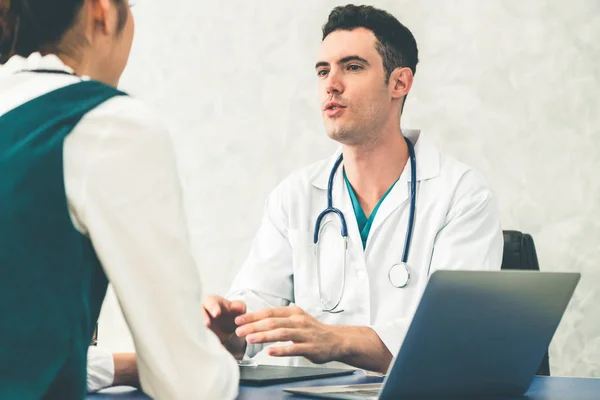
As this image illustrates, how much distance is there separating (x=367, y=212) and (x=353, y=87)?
39 centimetres

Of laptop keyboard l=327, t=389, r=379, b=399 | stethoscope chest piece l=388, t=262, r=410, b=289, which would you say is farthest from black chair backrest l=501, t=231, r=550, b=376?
laptop keyboard l=327, t=389, r=379, b=399

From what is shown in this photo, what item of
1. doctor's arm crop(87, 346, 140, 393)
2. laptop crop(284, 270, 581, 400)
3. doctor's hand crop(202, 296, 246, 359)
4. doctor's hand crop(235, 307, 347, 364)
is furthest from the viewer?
doctor's hand crop(202, 296, 246, 359)

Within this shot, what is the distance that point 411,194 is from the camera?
2066mm

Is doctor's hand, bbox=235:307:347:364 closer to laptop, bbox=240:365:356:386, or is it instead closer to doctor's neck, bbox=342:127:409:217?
laptop, bbox=240:365:356:386

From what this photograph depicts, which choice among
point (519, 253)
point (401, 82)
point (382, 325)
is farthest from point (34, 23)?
point (401, 82)

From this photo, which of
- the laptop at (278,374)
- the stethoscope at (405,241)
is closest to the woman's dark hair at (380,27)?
the stethoscope at (405,241)

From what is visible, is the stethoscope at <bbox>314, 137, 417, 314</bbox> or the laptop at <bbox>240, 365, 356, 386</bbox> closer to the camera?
the laptop at <bbox>240, 365, 356, 386</bbox>

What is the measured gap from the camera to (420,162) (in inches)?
84.0

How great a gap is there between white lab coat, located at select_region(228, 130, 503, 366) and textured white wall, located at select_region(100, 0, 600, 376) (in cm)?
48

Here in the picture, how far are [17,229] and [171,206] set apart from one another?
0.14 meters

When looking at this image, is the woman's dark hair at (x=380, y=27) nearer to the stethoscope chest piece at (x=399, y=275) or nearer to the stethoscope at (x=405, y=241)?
the stethoscope at (x=405, y=241)

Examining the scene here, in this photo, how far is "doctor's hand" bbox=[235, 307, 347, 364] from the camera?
130 centimetres

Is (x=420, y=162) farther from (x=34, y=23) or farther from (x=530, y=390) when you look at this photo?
(x=34, y=23)

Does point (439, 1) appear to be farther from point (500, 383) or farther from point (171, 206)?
point (171, 206)
